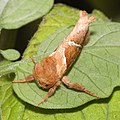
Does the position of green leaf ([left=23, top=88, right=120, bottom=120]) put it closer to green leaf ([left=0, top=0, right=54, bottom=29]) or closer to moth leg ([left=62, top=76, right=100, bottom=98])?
moth leg ([left=62, top=76, right=100, bottom=98])

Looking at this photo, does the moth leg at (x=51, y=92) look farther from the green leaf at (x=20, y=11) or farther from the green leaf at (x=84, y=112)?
the green leaf at (x=20, y=11)

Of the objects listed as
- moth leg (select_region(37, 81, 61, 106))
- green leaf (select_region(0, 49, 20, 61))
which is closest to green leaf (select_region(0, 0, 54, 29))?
green leaf (select_region(0, 49, 20, 61))

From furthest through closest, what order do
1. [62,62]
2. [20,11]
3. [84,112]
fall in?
1. [20,11]
2. [62,62]
3. [84,112]

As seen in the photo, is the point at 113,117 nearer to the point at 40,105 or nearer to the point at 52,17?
the point at 40,105

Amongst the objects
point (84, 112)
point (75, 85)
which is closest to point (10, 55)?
point (75, 85)

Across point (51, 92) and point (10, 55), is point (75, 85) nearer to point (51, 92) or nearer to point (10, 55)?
point (51, 92)

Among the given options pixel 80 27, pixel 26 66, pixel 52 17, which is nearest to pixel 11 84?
pixel 26 66
